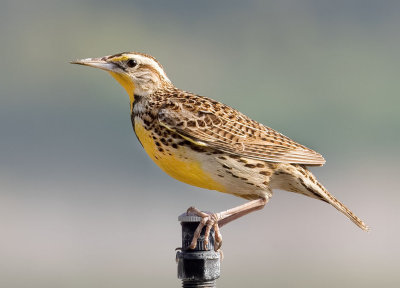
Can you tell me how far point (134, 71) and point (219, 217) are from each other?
5.27 feet

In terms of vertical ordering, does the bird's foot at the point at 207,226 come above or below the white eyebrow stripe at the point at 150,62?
below

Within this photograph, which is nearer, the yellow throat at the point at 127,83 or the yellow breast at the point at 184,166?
the yellow breast at the point at 184,166

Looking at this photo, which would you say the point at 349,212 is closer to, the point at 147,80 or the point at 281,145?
the point at 281,145

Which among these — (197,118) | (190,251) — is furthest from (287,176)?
(190,251)

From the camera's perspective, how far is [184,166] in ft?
17.1

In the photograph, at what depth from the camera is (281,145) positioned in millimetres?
5652

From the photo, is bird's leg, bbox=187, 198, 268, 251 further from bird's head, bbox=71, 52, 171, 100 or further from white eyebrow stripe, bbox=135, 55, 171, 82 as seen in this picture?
white eyebrow stripe, bbox=135, 55, 171, 82

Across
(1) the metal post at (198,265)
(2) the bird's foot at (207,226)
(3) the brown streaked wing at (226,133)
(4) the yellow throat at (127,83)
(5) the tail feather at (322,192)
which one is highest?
(4) the yellow throat at (127,83)

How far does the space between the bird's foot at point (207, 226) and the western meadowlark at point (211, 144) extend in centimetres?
1

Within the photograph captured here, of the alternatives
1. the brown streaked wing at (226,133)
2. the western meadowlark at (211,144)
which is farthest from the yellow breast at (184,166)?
the brown streaked wing at (226,133)

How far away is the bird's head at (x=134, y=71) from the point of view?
5.82m

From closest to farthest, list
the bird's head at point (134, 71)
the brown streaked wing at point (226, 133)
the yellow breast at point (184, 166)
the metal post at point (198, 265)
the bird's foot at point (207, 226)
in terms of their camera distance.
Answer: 1. the metal post at point (198, 265)
2. the bird's foot at point (207, 226)
3. the yellow breast at point (184, 166)
4. the brown streaked wing at point (226, 133)
5. the bird's head at point (134, 71)

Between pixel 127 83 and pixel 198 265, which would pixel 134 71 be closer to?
pixel 127 83

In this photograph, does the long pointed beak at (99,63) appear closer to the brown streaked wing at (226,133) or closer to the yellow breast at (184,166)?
the brown streaked wing at (226,133)
